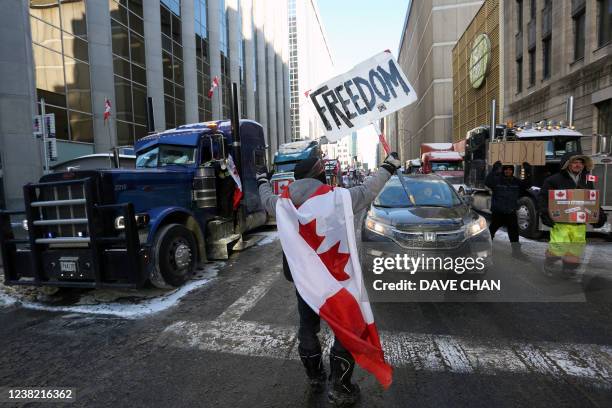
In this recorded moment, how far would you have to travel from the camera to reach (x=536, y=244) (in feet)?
28.1

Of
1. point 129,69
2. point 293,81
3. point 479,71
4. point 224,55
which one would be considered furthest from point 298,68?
point 129,69

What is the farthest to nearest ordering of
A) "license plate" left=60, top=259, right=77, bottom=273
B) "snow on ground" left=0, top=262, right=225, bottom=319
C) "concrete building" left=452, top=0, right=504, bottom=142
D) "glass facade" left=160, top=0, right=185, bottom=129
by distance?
1. "concrete building" left=452, top=0, right=504, bottom=142
2. "glass facade" left=160, top=0, right=185, bottom=129
3. "license plate" left=60, top=259, right=77, bottom=273
4. "snow on ground" left=0, top=262, right=225, bottom=319

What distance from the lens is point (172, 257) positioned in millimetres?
5965

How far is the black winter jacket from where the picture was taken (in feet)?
23.6

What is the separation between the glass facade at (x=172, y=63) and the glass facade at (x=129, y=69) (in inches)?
102

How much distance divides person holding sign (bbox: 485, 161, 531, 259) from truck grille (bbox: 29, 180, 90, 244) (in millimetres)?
6961

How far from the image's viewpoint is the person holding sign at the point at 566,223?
567 cm

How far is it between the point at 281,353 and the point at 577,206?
4.79m

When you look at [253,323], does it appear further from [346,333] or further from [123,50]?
[123,50]

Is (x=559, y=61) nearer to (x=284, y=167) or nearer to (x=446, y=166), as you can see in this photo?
(x=446, y=166)

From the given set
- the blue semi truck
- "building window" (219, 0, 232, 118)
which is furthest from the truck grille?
"building window" (219, 0, 232, 118)

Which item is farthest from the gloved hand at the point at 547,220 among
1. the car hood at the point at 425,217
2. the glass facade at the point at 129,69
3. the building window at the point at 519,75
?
the building window at the point at 519,75

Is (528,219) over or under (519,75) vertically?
under

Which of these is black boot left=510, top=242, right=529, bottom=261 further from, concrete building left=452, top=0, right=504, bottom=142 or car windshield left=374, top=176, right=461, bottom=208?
concrete building left=452, top=0, right=504, bottom=142
